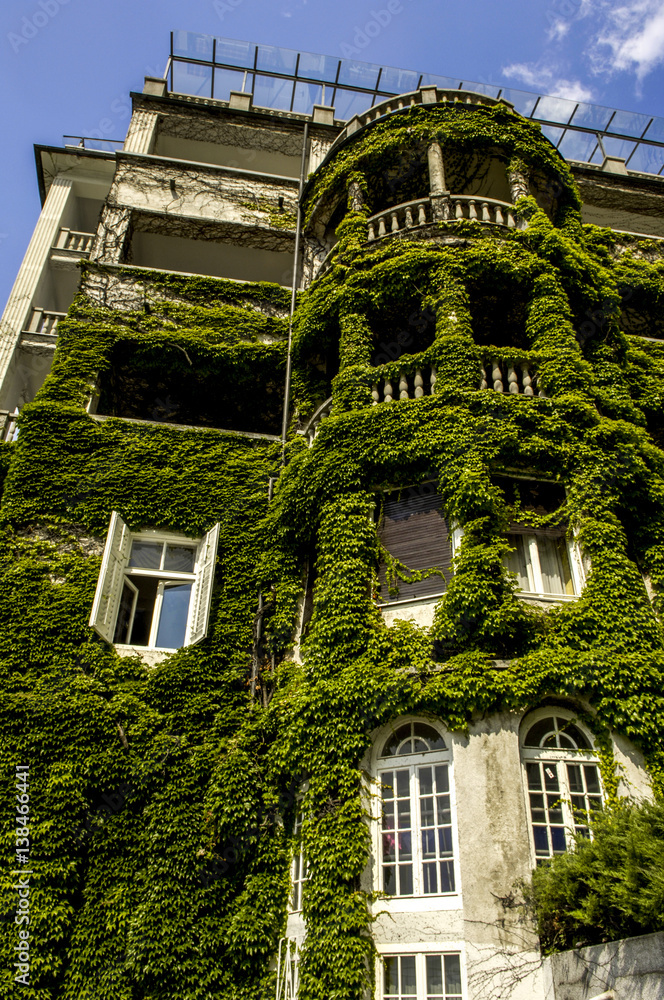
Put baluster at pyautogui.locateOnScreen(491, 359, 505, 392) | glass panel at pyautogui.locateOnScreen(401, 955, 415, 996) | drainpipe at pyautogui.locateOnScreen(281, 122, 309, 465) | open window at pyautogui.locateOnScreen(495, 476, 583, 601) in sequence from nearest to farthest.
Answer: glass panel at pyautogui.locateOnScreen(401, 955, 415, 996), open window at pyautogui.locateOnScreen(495, 476, 583, 601), baluster at pyautogui.locateOnScreen(491, 359, 505, 392), drainpipe at pyautogui.locateOnScreen(281, 122, 309, 465)

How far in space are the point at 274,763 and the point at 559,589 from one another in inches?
222

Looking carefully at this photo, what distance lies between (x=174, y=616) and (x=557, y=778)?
7.81 metres

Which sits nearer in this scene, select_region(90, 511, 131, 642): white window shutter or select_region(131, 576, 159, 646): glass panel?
select_region(90, 511, 131, 642): white window shutter

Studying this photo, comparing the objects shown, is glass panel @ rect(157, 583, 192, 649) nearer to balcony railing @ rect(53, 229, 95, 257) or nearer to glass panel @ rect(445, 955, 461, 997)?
glass panel @ rect(445, 955, 461, 997)

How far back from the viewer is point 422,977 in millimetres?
10172

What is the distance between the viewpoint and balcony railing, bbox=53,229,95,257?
23141 millimetres

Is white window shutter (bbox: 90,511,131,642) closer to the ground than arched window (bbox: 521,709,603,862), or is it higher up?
higher up

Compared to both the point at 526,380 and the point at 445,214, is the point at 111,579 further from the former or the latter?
A: the point at 445,214

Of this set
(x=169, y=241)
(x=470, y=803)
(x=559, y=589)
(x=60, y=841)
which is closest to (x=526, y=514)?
(x=559, y=589)

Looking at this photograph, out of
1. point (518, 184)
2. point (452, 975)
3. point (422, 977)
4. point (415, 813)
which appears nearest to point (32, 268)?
point (518, 184)

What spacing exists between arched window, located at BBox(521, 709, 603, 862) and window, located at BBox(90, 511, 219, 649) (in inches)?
246

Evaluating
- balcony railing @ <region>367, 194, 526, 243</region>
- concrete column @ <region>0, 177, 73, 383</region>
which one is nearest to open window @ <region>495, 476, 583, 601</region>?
balcony railing @ <region>367, 194, 526, 243</region>

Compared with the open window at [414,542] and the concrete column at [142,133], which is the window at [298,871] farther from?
the concrete column at [142,133]

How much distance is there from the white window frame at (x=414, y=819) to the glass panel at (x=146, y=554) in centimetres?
623
